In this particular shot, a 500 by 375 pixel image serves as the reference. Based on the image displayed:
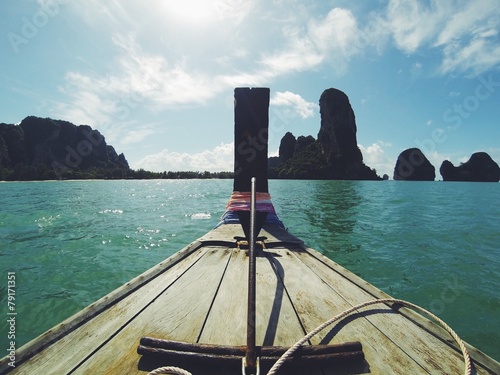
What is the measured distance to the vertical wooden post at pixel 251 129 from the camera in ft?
13.9

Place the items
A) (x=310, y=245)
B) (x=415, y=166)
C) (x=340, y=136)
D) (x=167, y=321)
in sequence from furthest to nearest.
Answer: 1. (x=415, y=166)
2. (x=340, y=136)
3. (x=310, y=245)
4. (x=167, y=321)

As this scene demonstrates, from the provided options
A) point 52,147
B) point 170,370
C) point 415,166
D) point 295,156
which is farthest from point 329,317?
point 52,147

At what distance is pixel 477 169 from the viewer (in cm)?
12756

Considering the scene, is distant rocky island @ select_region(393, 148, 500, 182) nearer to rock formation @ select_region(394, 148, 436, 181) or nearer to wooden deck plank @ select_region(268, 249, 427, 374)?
rock formation @ select_region(394, 148, 436, 181)

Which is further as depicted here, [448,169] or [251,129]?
[448,169]

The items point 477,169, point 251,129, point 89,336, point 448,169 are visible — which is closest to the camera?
point 89,336

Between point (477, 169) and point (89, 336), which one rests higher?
point (477, 169)

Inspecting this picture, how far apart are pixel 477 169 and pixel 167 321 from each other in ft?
586

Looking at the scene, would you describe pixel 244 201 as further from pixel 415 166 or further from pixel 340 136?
pixel 415 166

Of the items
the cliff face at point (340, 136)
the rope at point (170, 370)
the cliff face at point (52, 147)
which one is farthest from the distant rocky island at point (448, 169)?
the cliff face at point (52, 147)

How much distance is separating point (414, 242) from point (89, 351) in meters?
10.5

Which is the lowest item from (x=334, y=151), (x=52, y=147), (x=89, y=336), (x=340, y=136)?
(x=89, y=336)

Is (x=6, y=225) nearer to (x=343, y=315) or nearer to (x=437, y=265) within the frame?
(x=343, y=315)

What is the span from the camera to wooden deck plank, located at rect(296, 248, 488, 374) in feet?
4.92
